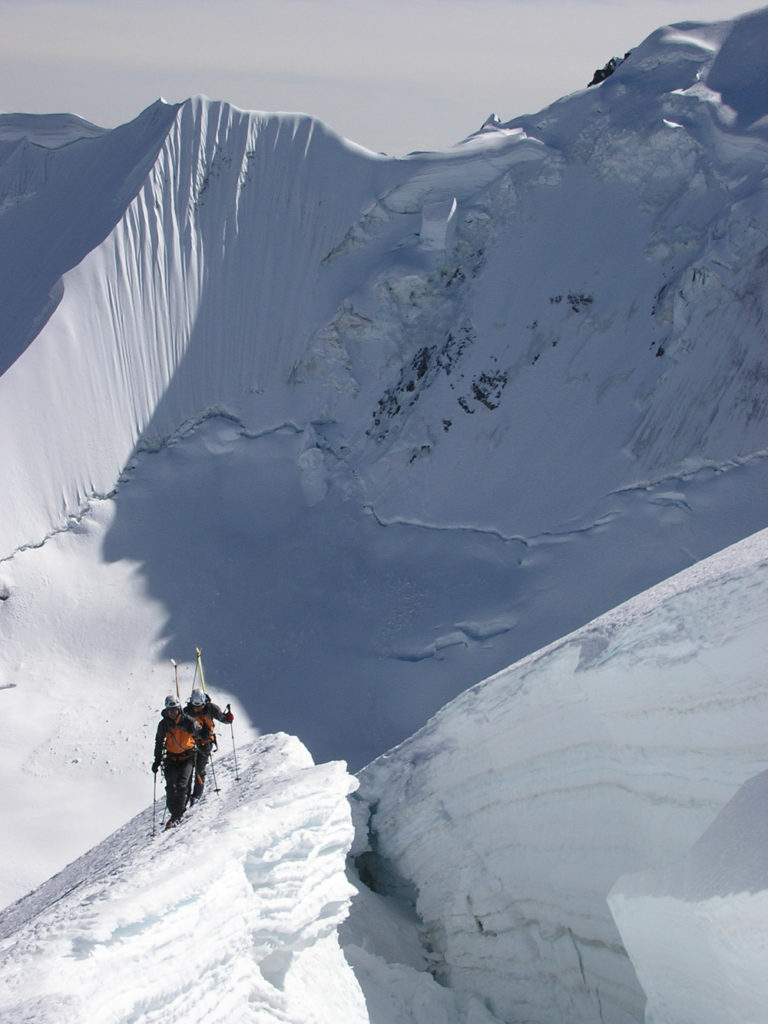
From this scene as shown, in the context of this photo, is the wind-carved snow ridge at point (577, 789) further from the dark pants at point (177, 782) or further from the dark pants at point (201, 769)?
the dark pants at point (177, 782)

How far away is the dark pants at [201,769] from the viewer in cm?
947

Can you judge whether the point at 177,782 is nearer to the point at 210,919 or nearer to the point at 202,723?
the point at 202,723

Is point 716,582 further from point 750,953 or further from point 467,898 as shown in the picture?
point 467,898

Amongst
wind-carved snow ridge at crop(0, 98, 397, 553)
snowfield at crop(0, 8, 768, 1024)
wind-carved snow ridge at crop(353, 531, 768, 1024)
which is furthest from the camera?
wind-carved snow ridge at crop(0, 98, 397, 553)

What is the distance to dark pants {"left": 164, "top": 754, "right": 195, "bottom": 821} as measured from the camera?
29.9 ft

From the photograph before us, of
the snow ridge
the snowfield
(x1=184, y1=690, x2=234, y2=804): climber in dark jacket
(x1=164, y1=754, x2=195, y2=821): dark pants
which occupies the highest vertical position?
the snowfield

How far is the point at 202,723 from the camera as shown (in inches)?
375

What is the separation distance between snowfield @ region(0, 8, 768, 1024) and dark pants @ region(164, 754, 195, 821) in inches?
43.9

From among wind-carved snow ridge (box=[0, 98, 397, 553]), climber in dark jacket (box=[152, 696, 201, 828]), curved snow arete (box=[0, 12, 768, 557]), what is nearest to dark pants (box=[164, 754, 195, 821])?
climber in dark jacket (box=[152, 696, 201, 828])

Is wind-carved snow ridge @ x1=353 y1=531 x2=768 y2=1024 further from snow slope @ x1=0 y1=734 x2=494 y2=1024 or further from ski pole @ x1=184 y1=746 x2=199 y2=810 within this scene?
ski pole @ x1=184 y1=746 x2=199 y2=810

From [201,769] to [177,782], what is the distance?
463 mm

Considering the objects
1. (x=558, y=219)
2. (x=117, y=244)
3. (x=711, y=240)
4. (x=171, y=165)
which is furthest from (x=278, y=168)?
(x=711, y=240)

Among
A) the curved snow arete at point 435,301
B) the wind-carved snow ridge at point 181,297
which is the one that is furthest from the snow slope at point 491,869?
the wind-carved snow ridge at point 181,297

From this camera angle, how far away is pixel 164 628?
23812mm
